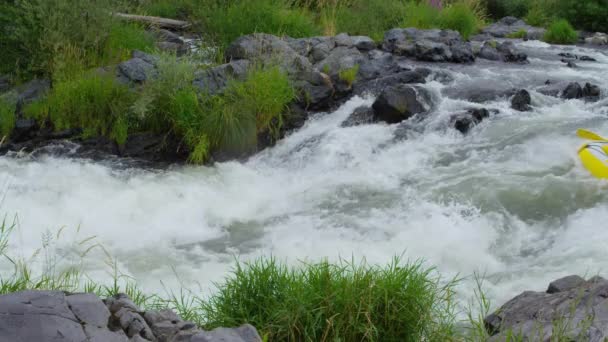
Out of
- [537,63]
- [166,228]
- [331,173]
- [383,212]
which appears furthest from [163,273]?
[537,63]

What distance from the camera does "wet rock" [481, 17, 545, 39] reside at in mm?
14953

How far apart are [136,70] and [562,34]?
9.70 meters

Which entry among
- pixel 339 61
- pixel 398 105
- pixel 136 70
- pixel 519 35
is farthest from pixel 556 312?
pixel 519 35

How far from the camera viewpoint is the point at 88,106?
8133mm

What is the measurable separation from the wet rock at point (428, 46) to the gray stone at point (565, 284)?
7.50 metres

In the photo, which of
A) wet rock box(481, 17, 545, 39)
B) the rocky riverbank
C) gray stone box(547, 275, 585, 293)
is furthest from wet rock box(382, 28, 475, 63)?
gray stone box(547, 275, 585, 293)

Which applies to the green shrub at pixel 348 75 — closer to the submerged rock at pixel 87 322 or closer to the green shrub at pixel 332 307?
the green shrub at pixel 332 307

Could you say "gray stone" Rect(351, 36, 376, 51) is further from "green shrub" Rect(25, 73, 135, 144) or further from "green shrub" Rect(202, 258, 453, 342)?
"green shrub" Rect(202, 258, 453, 342)

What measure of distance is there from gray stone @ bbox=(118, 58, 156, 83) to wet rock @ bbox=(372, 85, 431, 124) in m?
2.92

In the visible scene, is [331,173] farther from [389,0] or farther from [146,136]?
[389,0]

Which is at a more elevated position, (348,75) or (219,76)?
(219,76)

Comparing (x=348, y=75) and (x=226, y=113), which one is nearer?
(x=226, y=113)

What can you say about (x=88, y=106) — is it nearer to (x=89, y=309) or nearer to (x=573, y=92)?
(x=89, y=309)

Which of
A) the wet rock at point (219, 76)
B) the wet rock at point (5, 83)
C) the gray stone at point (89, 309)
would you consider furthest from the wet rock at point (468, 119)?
the gray stone at point (89, 309)
